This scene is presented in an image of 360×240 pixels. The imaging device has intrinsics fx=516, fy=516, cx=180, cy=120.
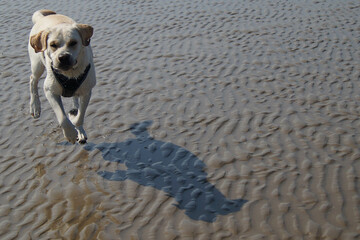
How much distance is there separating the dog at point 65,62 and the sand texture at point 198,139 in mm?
568

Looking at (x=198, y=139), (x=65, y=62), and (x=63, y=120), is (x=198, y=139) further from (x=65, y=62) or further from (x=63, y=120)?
(x=65, y=62)

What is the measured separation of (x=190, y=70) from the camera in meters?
9.09

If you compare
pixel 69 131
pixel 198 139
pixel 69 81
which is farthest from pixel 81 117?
pixel 198 139

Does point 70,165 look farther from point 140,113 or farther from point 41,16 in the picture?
point 41,16

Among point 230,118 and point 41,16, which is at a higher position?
point 41,16

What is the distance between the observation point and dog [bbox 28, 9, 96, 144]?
18.5 feet

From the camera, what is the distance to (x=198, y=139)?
679 cm

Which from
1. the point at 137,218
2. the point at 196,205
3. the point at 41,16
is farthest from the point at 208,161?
the point at 41,16

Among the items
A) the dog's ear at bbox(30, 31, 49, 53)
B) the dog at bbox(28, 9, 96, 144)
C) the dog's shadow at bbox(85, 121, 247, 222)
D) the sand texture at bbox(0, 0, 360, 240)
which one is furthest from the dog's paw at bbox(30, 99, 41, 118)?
the dog's ear at bbox(30, 31, 49, 53)

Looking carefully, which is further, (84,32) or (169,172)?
(169,172)

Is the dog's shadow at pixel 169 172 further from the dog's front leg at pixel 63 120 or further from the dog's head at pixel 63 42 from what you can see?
the dog's head at pixel 63 42

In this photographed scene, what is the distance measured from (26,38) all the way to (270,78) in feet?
17.9

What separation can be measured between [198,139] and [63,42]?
2.20 m

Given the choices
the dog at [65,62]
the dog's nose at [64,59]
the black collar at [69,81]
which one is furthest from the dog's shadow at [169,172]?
the dog's nose at [64,59]
